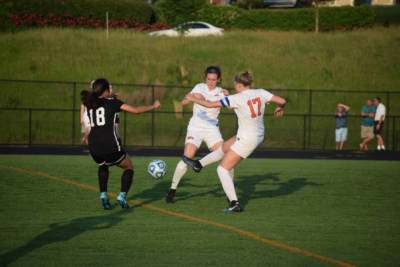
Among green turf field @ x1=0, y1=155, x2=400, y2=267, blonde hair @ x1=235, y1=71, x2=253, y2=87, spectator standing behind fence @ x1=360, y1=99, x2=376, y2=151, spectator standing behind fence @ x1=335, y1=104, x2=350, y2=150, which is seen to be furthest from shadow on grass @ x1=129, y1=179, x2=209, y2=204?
spectator standing behind fence @ x1=360, y1=99, x2=376, y2=151

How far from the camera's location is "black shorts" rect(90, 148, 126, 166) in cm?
789

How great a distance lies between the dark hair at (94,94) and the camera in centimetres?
Answer: 767

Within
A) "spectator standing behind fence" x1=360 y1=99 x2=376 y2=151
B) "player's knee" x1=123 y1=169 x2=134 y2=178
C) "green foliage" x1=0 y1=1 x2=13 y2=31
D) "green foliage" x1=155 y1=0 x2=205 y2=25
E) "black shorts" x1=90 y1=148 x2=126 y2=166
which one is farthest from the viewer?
"green foliage" x1=155 y1=0 x2=205 y2=25

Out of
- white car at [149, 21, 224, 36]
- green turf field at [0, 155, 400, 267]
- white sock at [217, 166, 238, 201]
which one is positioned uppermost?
white car at [149, 21, 224, 36]

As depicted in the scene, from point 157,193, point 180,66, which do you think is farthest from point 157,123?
point 157,193

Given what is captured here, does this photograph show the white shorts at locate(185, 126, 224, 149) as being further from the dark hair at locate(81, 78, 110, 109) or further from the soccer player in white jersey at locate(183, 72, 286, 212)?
the dark hair at locate(81, 78, 110, 109)

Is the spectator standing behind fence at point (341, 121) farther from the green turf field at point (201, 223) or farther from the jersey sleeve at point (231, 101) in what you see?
the jersey sleeve at point (231, 101)

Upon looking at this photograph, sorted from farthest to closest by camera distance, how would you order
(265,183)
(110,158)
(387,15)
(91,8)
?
(387,15), (91,8), (265,183), (110,158)

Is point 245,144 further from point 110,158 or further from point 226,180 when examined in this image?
point 110,158

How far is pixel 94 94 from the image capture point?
25.6ft

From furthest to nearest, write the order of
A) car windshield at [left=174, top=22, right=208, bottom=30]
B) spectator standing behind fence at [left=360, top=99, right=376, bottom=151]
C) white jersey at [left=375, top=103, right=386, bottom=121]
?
1. car windshield at [left=174, top=22, right=208, bottom=30]
2. spectator standing behind fence at [left=360, top=99, right=376, bottom=151]
3. white jersey at [left=375, top=103, right=386, bottom=121]

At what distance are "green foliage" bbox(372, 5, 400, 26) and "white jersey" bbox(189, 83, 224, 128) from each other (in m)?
35.6

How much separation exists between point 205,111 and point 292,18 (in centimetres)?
3415

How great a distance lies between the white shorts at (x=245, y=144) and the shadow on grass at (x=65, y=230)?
1.91 metres
